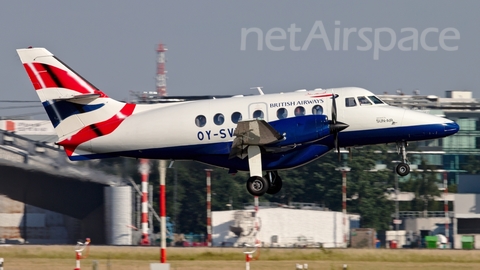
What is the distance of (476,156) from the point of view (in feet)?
287

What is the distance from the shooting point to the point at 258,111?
2586 centimetres

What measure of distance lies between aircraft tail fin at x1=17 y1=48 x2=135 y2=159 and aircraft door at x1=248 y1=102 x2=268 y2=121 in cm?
434

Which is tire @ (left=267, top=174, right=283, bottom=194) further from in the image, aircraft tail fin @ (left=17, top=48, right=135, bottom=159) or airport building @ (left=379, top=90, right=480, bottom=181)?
airport building @ (left=379, top=90, right=480, bottom=181)

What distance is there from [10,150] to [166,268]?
20.9 metres

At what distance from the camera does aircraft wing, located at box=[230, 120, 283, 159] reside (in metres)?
25.0

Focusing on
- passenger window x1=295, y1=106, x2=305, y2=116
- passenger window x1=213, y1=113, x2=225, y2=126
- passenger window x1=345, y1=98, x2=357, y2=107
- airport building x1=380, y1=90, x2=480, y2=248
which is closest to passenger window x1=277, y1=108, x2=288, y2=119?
passenger window x1=295, y1=106, x2=305, y2=116

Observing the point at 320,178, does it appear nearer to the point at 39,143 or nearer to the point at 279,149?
the point at 39,143

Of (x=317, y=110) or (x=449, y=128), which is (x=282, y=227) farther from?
(x=317, y=110)

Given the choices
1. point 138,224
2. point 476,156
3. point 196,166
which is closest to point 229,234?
point 138,224

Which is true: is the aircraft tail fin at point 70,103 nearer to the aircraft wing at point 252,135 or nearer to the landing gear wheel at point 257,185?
the aircraft wing at point 252,135

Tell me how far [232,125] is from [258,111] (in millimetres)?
961

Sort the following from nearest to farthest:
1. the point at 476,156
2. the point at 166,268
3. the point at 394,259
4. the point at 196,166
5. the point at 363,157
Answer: the point at 166,268, the point at 394,259, the point at 196,166, the point at 363,157, the point at 476,156

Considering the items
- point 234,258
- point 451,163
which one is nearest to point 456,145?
point 451,163

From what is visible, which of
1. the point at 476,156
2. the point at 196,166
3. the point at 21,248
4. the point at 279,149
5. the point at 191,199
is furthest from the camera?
the point at 476,156
